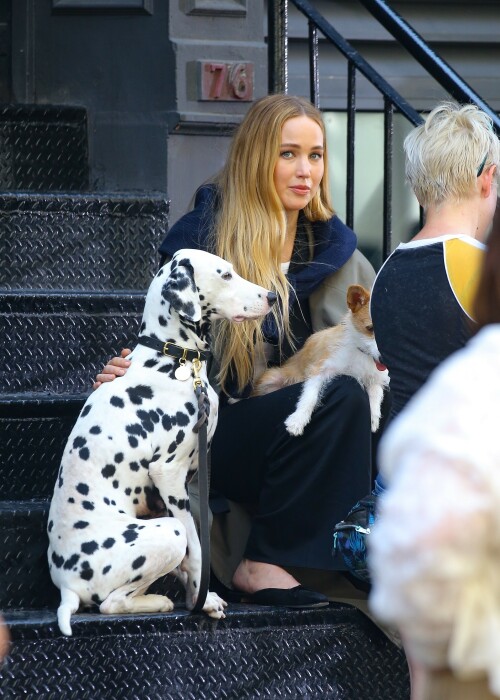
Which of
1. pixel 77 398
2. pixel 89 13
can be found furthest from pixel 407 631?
pixel 89 13

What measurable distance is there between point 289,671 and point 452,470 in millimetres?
2392

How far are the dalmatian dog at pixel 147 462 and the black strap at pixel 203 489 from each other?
0.03 m

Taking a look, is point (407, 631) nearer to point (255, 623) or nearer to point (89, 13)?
point (255, 623)

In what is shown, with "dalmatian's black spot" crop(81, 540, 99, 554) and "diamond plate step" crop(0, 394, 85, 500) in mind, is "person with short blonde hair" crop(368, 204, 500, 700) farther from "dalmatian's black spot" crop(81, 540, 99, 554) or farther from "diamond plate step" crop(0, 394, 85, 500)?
"diamond plate step" crop(0, 394, 85, 500)

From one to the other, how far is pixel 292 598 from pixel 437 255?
1.35m

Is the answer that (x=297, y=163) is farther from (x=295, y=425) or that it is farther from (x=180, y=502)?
(x=180, y=502)

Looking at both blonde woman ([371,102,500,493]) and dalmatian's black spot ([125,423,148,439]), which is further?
dalmatian's black spot ([125,423,148,439])

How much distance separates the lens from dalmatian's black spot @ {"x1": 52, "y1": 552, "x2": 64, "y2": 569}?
12.2 feet

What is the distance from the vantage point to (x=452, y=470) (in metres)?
1.58

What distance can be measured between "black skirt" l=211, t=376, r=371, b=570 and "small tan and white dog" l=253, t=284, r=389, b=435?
0.12 m

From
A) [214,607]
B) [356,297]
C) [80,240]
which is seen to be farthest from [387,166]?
[214,607]

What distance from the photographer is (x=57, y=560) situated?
3723mm

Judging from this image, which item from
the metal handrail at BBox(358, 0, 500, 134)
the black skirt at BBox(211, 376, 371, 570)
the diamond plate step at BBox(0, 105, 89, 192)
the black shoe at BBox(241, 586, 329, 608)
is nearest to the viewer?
the black shoe at BBox(241, 586, 329, 608)

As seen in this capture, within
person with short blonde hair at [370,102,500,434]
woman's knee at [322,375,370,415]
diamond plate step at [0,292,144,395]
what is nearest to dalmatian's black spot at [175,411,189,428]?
woman's knee at [322,375,370,415]
